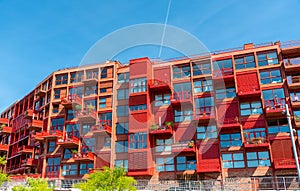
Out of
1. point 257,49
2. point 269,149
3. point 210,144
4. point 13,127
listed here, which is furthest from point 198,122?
point 13,127

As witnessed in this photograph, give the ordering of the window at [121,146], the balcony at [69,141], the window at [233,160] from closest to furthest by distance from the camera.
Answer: the window at [233,160] < the window at [121,146] < the balcony at [69,141]

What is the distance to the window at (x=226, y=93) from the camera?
34.6m

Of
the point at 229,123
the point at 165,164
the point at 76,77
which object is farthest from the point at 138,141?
the point at 76,77

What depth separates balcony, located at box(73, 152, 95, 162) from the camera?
1451 inches

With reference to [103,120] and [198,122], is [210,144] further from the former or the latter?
[103,120]

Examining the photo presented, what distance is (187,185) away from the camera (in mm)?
31875

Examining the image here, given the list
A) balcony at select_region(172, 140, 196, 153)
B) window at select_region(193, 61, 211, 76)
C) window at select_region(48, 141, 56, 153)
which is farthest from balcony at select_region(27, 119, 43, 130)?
window at select_region(193, 61, 211, 76)

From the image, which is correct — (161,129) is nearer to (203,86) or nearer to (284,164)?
(203,86)

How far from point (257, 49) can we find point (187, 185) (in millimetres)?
17468

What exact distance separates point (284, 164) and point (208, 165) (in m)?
7.44

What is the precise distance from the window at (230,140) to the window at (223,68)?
7.05 meters

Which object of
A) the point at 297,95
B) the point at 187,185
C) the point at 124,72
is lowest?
the point at 187,185

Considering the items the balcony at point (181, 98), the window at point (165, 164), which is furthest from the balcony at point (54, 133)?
the balcony at point (181, 98)

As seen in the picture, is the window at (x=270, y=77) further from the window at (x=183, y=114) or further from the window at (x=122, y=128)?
the window at (x=122, y=128)
